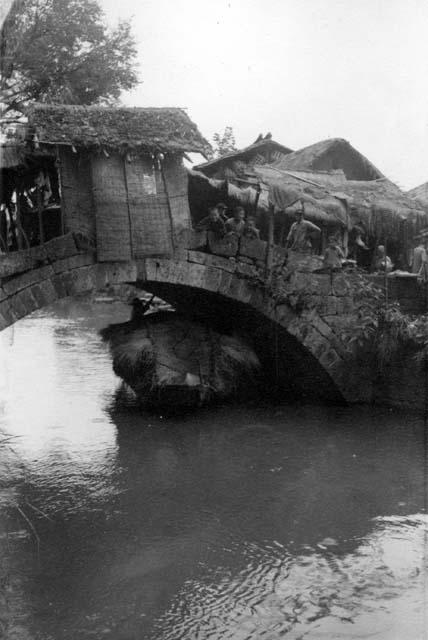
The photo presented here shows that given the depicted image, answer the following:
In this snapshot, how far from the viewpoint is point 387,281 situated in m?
9.08

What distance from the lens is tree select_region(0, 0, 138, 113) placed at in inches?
504

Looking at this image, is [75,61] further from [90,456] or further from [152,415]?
[90,456]

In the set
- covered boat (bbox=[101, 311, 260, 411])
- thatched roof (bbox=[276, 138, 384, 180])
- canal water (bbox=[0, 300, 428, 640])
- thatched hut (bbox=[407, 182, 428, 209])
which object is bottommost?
canal water (bbox=[0, 300, 428, 640])

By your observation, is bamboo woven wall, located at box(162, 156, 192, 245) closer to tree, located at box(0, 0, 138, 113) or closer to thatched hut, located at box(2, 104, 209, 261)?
thatched hut, located at box(2, 104, 209, 261)

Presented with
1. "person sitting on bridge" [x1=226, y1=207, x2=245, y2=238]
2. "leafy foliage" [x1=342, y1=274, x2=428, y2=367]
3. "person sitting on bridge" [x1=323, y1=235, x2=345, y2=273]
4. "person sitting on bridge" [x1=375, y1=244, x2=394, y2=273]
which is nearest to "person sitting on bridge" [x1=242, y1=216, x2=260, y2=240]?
"person sitting on bridge" [x1=226, y1=207, x2=245, y2=238]

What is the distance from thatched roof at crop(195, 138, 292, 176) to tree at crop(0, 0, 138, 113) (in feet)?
10.2

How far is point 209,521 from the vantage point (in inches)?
245

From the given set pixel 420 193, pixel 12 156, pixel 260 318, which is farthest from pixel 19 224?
pixel 420 193

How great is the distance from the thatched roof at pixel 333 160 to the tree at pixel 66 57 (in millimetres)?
4093

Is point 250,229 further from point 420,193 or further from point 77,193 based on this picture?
point 420,193

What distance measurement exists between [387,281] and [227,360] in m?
2.43

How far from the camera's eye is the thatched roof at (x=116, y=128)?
7465 millimetres

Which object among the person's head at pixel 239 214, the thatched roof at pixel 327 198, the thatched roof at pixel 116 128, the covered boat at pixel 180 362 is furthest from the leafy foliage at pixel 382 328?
the thatched roof at pixel 116 128

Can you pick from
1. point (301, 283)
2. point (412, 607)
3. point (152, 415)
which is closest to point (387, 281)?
point (301, 283)
